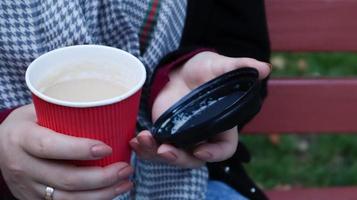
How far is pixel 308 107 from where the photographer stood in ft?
5.27

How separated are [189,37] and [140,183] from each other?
28cm

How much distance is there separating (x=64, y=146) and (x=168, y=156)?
16 centimetres

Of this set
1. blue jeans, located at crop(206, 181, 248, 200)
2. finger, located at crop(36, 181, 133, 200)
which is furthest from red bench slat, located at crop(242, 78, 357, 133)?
finger, located at crop(36, 181, 133, 200)

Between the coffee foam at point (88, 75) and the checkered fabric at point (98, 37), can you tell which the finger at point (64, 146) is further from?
the checkered fabric at point (98, 37)

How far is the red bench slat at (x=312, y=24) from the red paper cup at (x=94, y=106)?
580 mm

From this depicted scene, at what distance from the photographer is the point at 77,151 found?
35.9 inches

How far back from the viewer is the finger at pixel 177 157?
0.99 meters

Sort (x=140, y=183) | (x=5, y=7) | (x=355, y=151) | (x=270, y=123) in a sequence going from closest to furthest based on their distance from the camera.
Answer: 1. (x=5, y=7)
2. (x=140, y=183)
3. (x=270, y=123)
4. (x=355, y=151)

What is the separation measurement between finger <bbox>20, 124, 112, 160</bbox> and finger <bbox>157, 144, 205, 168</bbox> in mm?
87

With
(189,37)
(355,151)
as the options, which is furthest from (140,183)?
(355,151)

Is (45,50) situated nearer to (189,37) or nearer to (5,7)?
(5,7)

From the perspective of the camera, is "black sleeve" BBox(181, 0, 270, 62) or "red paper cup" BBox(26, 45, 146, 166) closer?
"red paper cup" BBox(26, 45, 146, 166)

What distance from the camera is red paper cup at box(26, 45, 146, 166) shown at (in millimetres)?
881

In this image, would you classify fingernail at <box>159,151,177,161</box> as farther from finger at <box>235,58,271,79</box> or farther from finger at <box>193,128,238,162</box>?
finger at <box>235,58,271,79</box>
